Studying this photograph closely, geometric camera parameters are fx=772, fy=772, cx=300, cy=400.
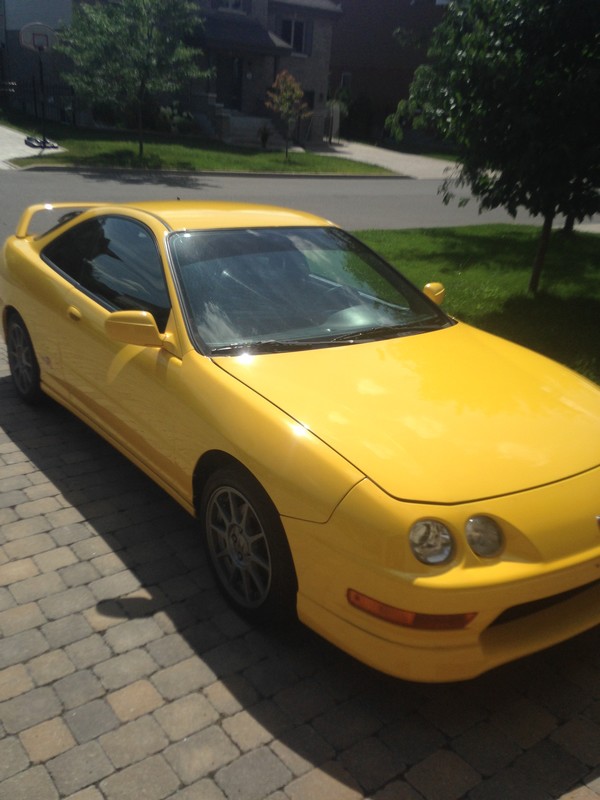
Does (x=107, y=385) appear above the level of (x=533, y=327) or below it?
above

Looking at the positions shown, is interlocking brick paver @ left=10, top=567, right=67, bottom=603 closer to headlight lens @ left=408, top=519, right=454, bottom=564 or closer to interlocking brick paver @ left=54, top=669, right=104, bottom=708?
interlocking brick paver @ left=54, top=669, right=104, bottom=708

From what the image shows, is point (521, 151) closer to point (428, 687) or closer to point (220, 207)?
point (220, 207)

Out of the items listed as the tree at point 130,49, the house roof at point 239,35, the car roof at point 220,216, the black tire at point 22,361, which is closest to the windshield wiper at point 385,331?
the car roof at point 220,216

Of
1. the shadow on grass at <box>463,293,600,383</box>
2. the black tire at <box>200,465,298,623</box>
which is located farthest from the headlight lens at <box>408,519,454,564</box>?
the shadow on grass at <box>463,293,600,383</box>

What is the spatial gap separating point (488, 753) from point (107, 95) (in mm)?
23513

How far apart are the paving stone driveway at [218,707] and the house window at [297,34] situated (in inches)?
1489

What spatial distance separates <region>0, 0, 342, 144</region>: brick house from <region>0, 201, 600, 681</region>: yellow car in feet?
98.8

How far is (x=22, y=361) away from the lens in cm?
521

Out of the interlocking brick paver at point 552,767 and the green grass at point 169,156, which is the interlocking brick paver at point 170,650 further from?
the green grass at point 169,156

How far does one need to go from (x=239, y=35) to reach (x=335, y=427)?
115 ft

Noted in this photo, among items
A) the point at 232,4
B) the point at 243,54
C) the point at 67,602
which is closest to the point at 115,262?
the point at 67,602

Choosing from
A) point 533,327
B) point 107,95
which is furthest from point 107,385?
point 107,95

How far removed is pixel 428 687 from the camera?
2971mm

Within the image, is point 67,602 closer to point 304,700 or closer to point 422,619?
point 304,700
